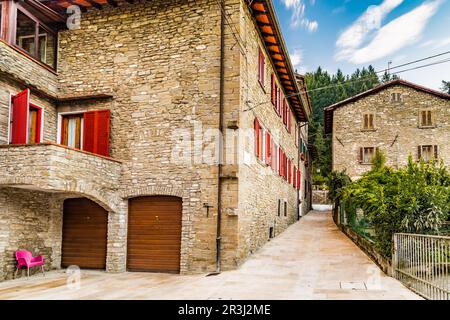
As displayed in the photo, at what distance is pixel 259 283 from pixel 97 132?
6164 millimetres

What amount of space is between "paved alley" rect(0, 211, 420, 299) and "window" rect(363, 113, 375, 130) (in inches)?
622

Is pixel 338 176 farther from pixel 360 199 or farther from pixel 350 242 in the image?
pixel 360 199

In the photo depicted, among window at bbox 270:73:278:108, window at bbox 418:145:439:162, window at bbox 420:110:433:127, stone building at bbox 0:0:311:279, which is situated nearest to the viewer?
stone building at bbox 0:0:311:279

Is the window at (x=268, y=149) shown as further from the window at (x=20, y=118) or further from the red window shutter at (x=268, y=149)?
the window at (x=20, y=118)

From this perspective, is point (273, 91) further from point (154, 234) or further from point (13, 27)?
Answer: point (13, 27)

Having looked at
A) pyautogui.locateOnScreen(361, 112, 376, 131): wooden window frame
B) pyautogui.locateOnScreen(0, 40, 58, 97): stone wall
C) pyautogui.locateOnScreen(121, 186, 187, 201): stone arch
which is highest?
pyautogui.locateOnScreen(361, 112, 376, 131): wooden window frame

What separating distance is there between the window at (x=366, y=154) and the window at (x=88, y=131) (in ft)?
63.6

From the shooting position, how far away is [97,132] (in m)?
11.7

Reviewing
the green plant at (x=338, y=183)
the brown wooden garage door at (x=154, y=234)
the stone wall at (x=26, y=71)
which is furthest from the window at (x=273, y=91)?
the stone wall at (x=26, y=71)

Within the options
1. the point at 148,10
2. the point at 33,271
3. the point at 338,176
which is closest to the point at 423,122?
the point at 338,176

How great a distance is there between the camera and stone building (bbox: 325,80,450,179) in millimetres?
25641

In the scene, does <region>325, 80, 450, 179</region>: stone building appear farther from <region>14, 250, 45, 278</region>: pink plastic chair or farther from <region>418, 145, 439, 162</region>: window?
<region>14, 250, 45, 278</region>: pink plastic chair

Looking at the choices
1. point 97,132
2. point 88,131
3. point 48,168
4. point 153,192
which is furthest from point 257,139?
point 48,168

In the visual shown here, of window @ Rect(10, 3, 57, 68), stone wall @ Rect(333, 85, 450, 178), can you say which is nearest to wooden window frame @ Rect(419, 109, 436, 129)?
stone wall @ Rect(333, 85, 450, 178)
